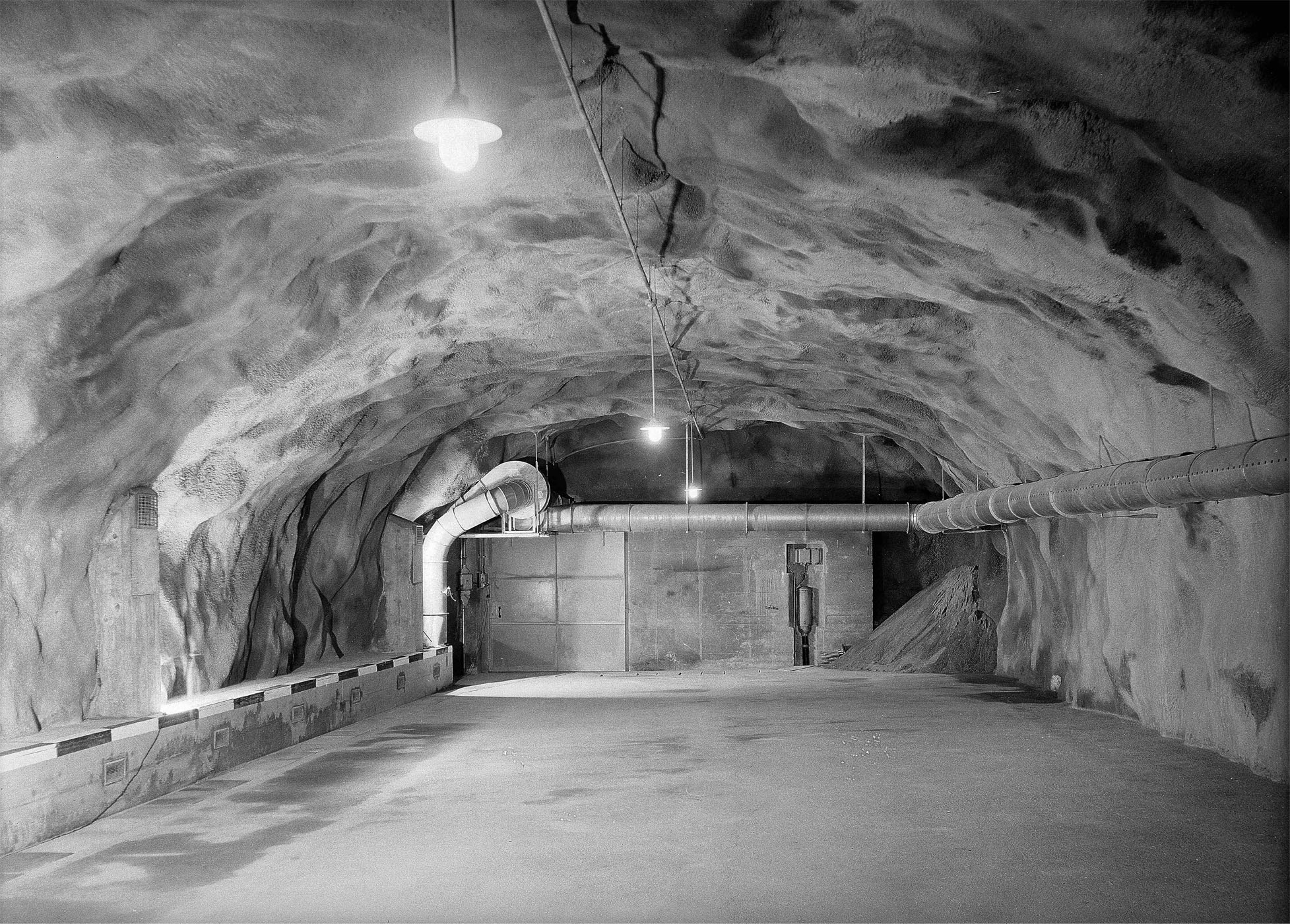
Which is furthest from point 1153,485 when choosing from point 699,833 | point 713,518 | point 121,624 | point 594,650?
point 594,650

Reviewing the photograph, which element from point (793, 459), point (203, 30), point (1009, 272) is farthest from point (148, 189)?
point (793, 459)

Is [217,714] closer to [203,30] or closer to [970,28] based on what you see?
[203,30]

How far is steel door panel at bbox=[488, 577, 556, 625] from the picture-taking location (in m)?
19.9

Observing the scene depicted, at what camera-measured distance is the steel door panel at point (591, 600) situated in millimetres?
19750

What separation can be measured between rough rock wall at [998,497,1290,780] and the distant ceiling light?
657cm

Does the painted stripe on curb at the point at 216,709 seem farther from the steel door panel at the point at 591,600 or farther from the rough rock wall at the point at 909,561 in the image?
the rough rock wall at the point at 909,561

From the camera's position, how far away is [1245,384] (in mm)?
6867

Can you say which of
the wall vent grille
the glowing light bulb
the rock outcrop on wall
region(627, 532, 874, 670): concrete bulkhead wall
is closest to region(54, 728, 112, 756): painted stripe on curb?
the wall vent grille

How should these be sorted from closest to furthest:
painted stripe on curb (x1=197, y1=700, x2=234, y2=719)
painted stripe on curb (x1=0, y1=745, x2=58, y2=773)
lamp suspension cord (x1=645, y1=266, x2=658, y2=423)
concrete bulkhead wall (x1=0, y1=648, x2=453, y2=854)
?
1. painted stripe on curb (x1=0, y1=745, x2=58, y2=773)
2. concrete bulkhead wall (x1=0, y1=648, x2=453, y2=854)
3. painted stripe on curb (x1=197, y1=700, x2=234, y2=719)
4. lamp suspension cord (x1=645, y1=266, x2=658, y2=423)

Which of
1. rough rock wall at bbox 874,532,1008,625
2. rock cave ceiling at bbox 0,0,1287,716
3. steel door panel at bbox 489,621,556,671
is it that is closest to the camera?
rock cave ceiling at bbox 0,0,1287,716

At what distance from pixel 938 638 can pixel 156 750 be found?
1291 cm

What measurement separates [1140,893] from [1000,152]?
12.7 feet

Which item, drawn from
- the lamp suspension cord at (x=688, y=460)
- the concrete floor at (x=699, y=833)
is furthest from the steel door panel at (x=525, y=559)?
the concrete floor at (x=699, y=833)

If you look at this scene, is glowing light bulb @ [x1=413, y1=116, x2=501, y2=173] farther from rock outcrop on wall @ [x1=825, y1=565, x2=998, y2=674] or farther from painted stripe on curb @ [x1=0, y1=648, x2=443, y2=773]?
rock outcrop on wall @ [x1=825, y1=565, x2=998, y2=674]
